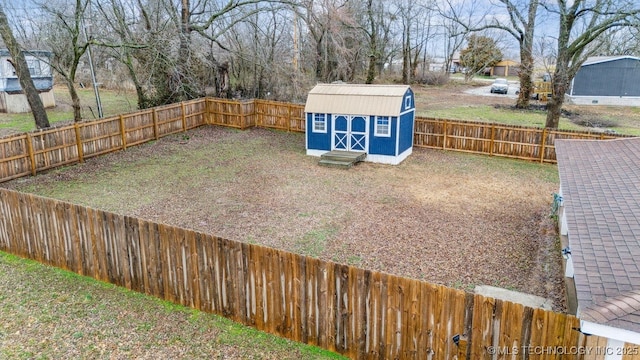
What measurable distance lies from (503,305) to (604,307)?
110 cm

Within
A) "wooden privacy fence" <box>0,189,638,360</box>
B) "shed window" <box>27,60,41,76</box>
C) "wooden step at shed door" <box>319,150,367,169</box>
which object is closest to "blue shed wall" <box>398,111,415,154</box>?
"wooden step at shed door" <box>319,150,367,169</box>

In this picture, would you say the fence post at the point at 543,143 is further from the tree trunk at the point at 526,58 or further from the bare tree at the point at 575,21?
the tree trunk at the point at 526,58

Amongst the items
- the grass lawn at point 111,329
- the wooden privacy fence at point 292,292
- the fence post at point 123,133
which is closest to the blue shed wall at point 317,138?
the fence post at point 123,133

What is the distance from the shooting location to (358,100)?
18.1 meters

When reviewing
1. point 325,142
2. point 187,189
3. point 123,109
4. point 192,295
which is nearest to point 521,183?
point 325,142

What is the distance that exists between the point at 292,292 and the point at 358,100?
40.9ft

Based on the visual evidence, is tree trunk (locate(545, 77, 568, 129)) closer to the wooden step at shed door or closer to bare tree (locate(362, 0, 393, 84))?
the wooden step at shed door

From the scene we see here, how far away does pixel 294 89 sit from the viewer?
2667 centimetres

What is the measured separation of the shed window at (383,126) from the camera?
17.6 m

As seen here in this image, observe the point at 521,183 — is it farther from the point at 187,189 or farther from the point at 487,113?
the point at 487,113

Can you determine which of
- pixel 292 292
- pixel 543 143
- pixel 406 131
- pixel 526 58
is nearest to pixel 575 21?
pixel 543 143

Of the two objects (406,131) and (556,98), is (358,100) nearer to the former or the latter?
(406,131)

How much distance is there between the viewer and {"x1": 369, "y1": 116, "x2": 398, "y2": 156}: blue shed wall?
17575mm

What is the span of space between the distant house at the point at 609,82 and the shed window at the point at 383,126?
78.2ft
